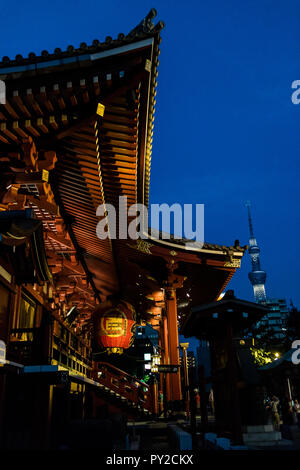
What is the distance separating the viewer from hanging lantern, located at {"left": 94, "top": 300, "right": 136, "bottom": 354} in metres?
16.6

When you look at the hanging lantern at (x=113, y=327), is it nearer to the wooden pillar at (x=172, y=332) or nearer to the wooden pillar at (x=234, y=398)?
the wooden pillar at (x=172, y=332)

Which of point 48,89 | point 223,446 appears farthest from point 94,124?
point 223,446

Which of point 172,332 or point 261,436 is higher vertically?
point 172,332

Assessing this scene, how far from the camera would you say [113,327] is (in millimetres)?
16656

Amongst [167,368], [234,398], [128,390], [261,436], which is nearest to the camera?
[234,398]

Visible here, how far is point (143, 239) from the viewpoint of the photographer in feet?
44.9

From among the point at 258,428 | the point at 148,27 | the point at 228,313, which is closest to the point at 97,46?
the point at 148,27

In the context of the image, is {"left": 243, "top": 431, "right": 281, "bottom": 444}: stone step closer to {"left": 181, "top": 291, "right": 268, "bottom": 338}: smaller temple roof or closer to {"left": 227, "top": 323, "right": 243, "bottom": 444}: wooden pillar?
{"left": 227, "top": 323, "right": 243, "bottom": 444}: wooden pillar

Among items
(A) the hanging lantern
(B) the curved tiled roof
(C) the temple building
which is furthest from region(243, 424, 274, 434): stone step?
(A) the hanging lantern

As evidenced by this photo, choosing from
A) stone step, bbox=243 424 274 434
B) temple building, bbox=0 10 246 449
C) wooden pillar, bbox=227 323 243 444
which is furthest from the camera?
stone step, bbox=243 424 274 434

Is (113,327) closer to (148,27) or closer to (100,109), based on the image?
(100,109)

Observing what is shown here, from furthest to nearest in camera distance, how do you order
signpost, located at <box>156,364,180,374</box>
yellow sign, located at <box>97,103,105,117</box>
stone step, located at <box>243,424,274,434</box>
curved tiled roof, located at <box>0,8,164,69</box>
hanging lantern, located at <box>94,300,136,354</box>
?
hanging lantern, located at <box>94,300,136,354</box> < signpost, located at <box>156,364,180,374</box> < stone step, located at <box>243,424,274,434</box> < yellow sign, located at <box>97,103,105,117</box> < curved tiled roof, located at <box>0,8,164,69</box>

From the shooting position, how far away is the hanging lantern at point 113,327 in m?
16.6
